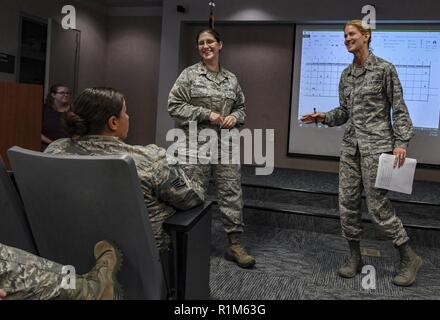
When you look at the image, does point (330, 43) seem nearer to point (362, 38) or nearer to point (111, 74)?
point (362, 38)

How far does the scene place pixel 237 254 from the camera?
2623 millimetres

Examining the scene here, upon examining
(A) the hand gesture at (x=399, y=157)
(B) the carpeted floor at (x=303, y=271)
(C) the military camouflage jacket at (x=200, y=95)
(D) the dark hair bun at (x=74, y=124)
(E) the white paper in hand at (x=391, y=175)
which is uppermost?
(C) the military camouflage jacket at (x=200, y=95)

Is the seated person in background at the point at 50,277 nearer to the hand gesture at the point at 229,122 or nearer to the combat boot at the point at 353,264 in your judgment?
the hand gesture at the point at 229,122

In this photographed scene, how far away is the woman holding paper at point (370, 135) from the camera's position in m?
2.27

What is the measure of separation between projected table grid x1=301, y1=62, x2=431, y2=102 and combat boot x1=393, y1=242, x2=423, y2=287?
2.57 m

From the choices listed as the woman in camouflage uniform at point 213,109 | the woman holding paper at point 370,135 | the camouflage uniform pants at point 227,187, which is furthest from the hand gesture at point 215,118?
the woman holding paper at point 370,135

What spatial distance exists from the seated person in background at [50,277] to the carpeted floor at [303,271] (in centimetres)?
98

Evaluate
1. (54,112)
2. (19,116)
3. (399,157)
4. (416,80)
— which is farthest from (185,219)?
(416,80)

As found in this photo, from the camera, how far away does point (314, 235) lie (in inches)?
133

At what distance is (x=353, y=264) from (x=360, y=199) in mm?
400

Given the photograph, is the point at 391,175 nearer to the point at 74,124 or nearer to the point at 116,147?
the point at 116,147

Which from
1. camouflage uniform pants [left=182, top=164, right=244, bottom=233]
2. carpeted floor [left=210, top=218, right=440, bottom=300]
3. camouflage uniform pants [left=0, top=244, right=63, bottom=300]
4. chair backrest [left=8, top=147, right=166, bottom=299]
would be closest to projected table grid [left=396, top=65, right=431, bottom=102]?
carpeted floor [left=210, top=218, right=440, bottom=300]
